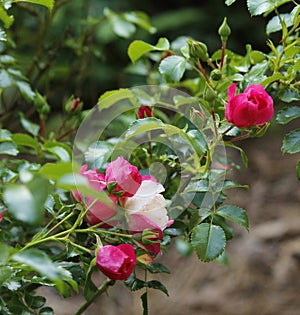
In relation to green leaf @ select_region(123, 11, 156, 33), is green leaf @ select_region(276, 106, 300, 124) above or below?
above

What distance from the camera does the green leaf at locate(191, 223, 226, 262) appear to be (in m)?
0.65

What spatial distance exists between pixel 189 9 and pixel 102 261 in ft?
7.78

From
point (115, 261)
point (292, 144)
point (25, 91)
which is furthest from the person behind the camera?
point (25, 91)

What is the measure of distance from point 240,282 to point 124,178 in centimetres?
114

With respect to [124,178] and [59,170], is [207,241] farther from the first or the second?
[59,170]

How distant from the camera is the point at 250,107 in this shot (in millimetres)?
639

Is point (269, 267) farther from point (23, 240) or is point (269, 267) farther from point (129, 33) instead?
point (23, 240)

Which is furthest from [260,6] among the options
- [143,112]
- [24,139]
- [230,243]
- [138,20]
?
[230,243]

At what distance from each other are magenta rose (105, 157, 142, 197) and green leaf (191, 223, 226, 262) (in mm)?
90

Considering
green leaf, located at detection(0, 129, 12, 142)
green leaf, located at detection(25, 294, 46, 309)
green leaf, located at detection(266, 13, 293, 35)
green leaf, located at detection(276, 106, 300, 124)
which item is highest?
green leaf, located at detection(266, 13, 293, 35)

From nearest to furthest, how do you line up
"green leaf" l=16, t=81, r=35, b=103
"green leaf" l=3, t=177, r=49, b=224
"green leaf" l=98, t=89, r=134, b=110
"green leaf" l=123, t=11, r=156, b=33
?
"green leaf" l=3, t=177, r=49, b=224 → "green leaf" l=98, t=89, r=134, b=110 → "green leaf" l=16, t=81, r=35, b=103 → "green leaf" l=123, t=11, r=156, b=33

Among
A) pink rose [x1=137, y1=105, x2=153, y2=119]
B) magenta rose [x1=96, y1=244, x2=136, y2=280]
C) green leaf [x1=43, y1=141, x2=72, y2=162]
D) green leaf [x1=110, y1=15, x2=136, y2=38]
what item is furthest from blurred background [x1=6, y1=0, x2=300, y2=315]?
magenta rose [x1=96, y1=244, x2=136, y2=280]

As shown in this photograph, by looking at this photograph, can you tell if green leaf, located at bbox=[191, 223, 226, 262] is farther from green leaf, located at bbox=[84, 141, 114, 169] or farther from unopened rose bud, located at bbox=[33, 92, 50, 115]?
unopened rose bud, located at bbox=[33, 92, 50, 115]

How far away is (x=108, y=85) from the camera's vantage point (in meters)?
2.68
